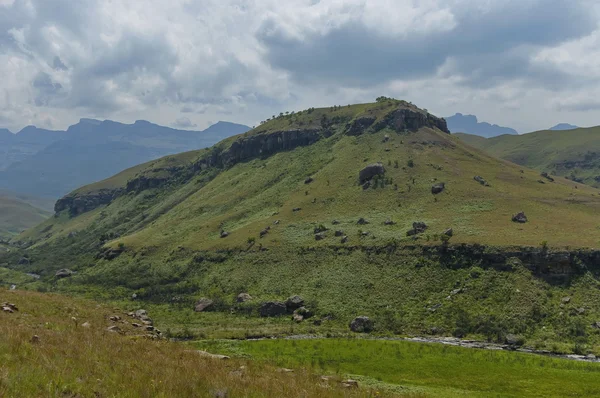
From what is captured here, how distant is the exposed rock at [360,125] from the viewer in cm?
17188

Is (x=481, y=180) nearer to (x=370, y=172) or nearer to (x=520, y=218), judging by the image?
(x=370, y=172)

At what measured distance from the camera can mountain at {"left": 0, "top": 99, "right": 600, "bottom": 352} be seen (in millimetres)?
59375

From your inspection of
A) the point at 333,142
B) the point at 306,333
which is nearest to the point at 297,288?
the point at 306,333

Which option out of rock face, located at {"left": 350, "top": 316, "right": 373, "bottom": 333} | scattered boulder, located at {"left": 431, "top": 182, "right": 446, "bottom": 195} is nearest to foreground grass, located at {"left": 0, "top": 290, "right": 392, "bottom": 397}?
rock face, located at {"left": 350, "top": 316, "right": 373, "bottom": 333}

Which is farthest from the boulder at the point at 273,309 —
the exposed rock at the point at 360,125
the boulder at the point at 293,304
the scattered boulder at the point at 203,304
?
the exposed rock at the point at 360,125

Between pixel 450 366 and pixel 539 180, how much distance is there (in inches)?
4244

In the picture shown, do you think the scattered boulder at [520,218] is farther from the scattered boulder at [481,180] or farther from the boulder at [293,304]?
the boulder at [293,304]

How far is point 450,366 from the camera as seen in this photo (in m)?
34.6

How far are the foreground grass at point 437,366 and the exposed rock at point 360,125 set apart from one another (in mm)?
135391

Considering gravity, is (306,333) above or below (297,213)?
below

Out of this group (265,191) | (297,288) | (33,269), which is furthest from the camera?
(33,269)

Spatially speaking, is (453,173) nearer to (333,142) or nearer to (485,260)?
(485,260)

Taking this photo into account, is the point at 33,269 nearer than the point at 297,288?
No

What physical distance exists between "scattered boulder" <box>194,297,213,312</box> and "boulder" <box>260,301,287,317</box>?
496 inches
